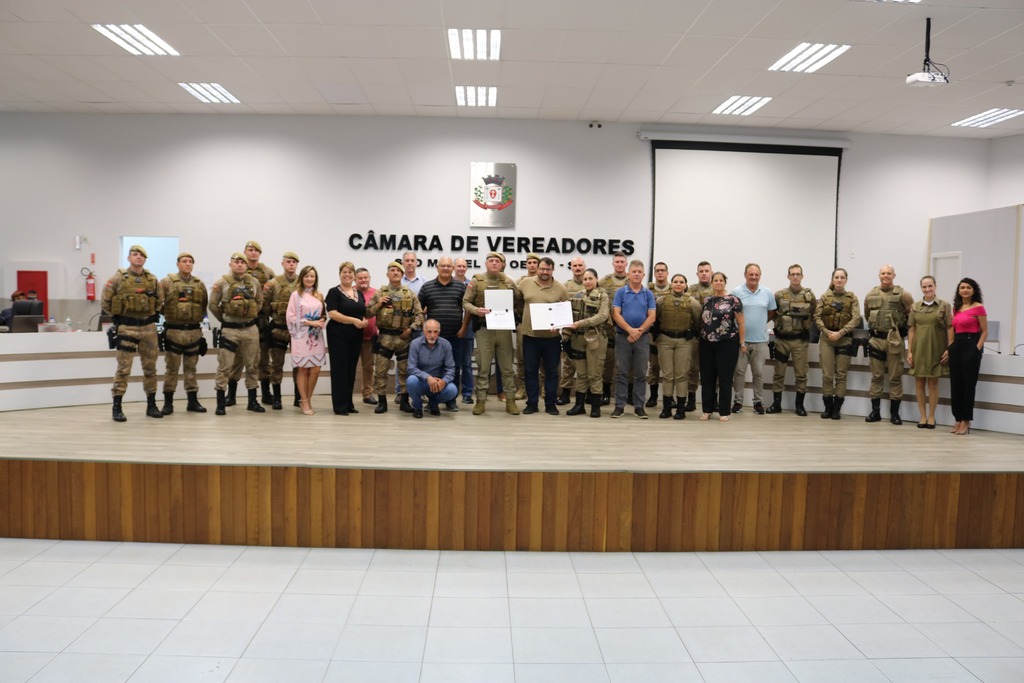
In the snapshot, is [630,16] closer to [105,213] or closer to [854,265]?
[854,265]

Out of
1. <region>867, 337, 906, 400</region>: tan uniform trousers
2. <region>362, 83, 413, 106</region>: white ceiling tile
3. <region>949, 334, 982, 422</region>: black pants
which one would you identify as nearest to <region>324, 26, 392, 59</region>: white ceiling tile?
<region>362, 83, 413, 106</region>: white ceiling tile

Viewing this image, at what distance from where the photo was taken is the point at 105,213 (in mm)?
9484

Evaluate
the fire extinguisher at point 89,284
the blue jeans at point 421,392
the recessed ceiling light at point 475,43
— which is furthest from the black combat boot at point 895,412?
the fire extinguisher at point 89,284

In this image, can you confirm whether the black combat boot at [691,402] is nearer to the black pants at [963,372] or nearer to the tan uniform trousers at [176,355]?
the black pants at [963,372]

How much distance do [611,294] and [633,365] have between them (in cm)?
96

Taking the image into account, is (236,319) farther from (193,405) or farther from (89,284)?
(89,284)

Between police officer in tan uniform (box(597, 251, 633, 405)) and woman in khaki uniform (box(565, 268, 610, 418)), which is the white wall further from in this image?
woman in khaki uniform (box(565, 268, 610, 418))

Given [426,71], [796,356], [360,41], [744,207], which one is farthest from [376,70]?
[796,356]

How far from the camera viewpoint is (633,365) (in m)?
Answer: 7.02

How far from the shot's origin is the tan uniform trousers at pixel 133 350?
5.97m

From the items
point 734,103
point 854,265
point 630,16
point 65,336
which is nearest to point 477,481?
point 630,16

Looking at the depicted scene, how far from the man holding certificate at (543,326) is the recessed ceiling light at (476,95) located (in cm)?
288

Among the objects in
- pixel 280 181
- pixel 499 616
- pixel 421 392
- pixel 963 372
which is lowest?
pixel 499 616

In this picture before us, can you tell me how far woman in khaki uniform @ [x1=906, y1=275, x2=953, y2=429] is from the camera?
666 cm
